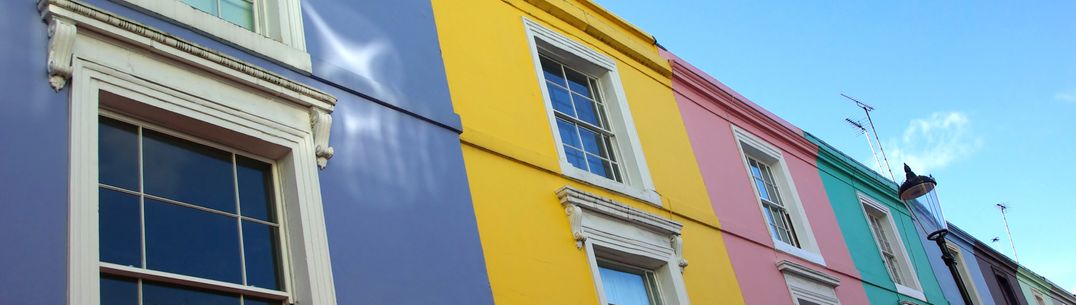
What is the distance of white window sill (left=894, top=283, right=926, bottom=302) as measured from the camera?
46.0ft

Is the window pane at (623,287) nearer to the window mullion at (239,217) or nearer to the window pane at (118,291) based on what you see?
the window mullion at (239,217)

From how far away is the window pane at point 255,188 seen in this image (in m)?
5.91

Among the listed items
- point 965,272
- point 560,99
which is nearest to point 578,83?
point 560,99

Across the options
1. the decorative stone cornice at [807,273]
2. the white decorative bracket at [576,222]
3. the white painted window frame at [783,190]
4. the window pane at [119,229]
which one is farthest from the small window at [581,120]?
the window pane at [119,229]

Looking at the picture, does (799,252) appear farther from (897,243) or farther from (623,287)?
(897,243)

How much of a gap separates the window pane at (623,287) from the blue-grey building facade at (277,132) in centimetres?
166

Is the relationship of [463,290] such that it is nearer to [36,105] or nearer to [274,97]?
[274,97]

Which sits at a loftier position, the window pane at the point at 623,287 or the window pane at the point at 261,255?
the window pane at the point at 623,287

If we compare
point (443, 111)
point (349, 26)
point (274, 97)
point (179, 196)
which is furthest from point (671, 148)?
point (179, 196)

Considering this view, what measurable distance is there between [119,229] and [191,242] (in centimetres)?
40

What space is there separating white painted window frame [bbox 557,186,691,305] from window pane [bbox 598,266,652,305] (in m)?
0.11

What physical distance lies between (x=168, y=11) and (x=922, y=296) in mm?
11786

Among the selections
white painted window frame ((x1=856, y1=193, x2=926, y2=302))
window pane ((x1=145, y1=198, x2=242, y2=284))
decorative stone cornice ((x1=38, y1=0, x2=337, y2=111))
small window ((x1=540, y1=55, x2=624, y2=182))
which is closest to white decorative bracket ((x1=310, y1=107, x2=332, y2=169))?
decorative stone cornice ((x1=38, y1=0, x2=337, y2=111))

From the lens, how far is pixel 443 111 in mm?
7691
